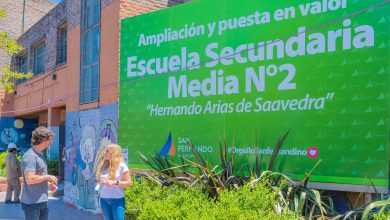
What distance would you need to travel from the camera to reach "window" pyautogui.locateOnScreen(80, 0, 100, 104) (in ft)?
36.0

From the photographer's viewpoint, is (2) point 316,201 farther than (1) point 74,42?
No

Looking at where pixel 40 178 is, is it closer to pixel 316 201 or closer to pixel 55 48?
pixel 316 201

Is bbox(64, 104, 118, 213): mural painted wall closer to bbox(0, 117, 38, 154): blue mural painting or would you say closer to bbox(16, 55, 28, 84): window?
bbox(16, 55, 28, 84): window

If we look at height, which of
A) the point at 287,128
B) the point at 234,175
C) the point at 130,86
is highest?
the point at 130,86

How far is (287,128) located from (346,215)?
5.74ft

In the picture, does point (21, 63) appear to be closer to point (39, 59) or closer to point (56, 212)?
point (39, 59)

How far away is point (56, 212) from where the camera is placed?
35.3 feet

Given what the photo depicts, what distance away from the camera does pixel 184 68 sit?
8352mm

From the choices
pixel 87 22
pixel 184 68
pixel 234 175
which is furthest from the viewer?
pixel 87 22

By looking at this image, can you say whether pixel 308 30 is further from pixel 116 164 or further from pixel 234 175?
pixel 116 164

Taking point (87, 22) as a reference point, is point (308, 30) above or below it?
below

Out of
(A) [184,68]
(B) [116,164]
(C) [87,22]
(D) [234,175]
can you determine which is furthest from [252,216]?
(C) [87,22]

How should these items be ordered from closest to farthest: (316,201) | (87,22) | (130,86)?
1. (316,201)
2. (130,86)
3. (87,22)

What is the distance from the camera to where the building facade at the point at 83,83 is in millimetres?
10109
